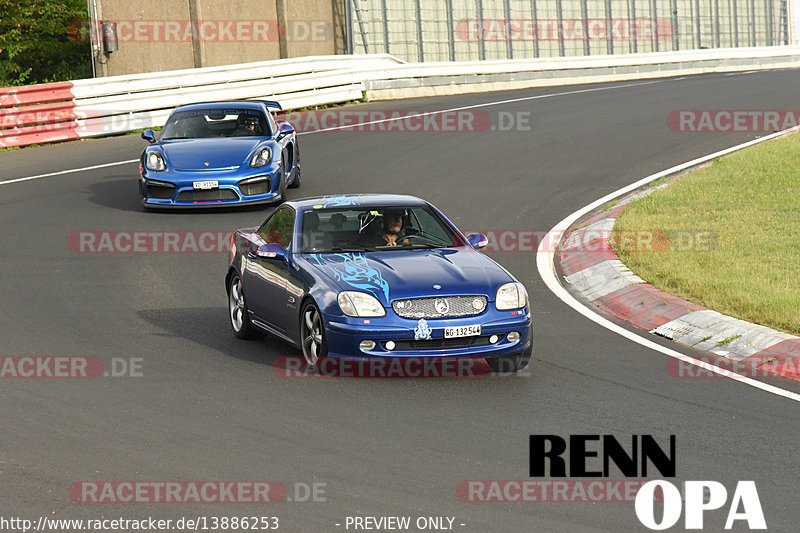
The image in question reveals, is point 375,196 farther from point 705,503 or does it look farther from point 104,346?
point 705,503

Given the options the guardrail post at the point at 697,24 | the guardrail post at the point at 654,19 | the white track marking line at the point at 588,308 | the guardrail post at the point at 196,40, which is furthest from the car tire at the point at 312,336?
the guardrail post at the point at 697,24

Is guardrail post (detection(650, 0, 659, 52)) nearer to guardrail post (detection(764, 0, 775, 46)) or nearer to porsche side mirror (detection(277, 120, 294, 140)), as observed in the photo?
guardrail post (detection(764, 0, 775, 46))

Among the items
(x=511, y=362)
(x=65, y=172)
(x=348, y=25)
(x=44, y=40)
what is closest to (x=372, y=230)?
(x=511, y=362)

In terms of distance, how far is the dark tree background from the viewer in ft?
120

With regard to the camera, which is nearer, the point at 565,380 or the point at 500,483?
the point at 500,483

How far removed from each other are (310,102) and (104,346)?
→ 65.3 ft

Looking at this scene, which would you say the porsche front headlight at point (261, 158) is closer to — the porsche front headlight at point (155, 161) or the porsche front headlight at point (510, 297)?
the porsche front headlight at point (155, 161)

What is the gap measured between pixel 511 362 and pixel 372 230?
1.79 m

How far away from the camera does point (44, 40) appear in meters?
38.1

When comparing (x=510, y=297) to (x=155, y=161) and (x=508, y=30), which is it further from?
(x=508, y=30)

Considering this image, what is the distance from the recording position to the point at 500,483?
675 centimetres

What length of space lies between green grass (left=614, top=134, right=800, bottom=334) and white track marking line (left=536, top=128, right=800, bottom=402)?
0.74 meters

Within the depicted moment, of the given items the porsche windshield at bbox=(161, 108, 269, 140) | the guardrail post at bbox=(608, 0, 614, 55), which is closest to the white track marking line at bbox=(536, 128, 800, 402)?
the porsche windshield at bbox=(161, 108, 269, 140)

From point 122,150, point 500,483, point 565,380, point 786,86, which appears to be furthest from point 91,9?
point 500,483
